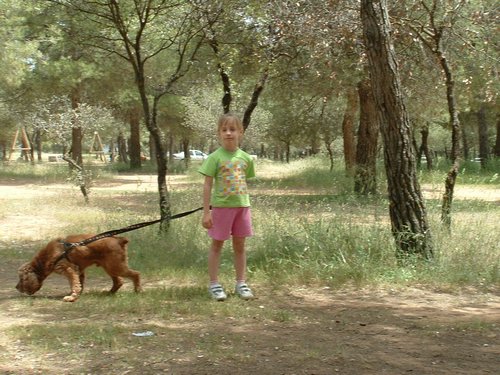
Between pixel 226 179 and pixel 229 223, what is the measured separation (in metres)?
0.41

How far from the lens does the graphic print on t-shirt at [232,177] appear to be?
16.1 feet

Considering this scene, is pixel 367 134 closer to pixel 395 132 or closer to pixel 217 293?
pixel 395 132

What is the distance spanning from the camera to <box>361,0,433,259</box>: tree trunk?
5.82m

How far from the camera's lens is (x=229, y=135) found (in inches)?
195

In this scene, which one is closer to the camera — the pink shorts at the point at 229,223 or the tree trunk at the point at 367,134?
the pink shorts at the point at 229,223

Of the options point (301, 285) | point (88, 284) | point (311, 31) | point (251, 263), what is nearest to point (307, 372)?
point (301, 285)

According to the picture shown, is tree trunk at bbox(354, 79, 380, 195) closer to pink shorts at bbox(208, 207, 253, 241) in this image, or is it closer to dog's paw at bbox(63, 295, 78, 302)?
pink shorts at bbox(208, 207, 253, 241)

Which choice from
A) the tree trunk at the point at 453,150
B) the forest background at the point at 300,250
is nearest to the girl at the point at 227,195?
the forest background at the point at 300,250

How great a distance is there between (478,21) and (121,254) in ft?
22.9

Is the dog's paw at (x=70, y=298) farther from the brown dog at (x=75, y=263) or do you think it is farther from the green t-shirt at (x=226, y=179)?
the green t-shirt at (x=226, y=179)

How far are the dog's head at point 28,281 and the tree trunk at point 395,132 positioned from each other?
3694 millimetres

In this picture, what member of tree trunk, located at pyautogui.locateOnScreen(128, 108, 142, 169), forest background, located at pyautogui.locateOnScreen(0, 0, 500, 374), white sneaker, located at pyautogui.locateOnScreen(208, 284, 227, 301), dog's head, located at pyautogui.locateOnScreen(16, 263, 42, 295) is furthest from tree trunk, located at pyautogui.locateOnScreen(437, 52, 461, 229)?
tree trunk, located at pyautogui.locateOnScreen(128, 108, 142, 169)

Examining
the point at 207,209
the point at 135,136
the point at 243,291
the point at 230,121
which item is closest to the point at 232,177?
the point at 207,209

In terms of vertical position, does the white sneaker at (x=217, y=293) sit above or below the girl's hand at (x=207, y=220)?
below
